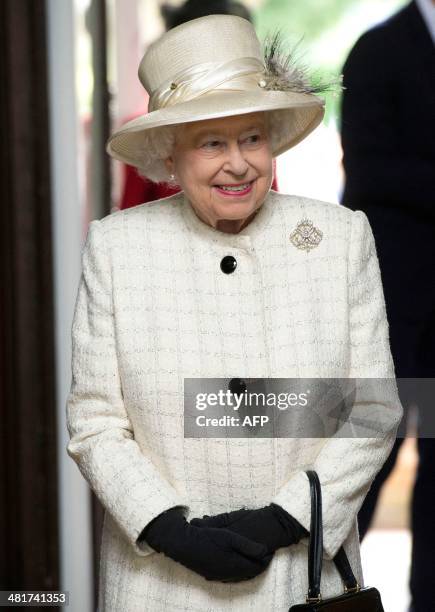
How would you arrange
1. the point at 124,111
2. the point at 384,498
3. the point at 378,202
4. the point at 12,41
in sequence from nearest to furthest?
the point at 378,202 < the point at 12,41 < the point at 124,111 < the point at 384,498

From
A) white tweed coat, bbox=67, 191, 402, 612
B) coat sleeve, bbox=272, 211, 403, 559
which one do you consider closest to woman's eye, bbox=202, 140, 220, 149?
white tweed coat, bbox=67, 191, 402, 612

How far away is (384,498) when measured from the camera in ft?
18.3

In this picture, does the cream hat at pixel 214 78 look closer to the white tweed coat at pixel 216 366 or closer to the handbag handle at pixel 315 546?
the white tweed coat at pixel 216 366

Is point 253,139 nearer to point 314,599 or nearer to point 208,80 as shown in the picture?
point 208,80

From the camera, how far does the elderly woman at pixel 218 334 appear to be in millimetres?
2092

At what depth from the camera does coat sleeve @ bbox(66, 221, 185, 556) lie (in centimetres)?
208

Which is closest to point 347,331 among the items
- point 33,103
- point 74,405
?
point 74,405

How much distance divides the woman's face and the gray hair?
41 millimetres

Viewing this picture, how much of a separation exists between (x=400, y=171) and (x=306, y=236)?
2.64 ft

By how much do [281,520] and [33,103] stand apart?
6.55 feet

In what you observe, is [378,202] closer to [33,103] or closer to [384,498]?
[33,103]

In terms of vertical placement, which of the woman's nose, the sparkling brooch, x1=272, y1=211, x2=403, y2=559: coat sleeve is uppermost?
the woman's nose

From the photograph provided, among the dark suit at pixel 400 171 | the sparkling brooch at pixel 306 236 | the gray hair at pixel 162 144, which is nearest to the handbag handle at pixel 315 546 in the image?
the sparkling brooch at pixel 306 236

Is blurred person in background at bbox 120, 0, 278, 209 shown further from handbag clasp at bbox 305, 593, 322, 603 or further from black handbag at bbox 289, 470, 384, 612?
handbag clasp at bbox 305, 593, 322, 603
